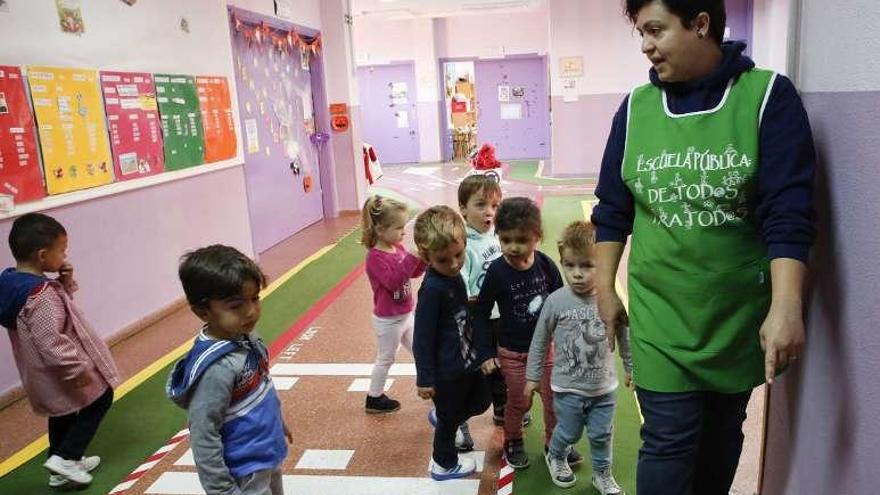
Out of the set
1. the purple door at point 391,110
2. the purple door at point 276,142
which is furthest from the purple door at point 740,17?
the purple door at point 276,142

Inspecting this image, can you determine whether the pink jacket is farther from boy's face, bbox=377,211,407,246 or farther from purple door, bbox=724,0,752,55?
purple door, bbox=724,0,752,55

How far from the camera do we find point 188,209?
5.41m

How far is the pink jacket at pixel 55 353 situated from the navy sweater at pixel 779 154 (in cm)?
246

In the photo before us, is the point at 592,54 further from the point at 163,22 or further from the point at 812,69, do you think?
the point at 812,69

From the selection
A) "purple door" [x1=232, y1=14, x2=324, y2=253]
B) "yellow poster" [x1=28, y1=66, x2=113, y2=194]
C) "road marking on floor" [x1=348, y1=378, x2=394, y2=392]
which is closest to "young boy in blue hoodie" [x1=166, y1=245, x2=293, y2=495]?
"road marking on floor" [x1=348, y1=378, x2=394, y2=392]

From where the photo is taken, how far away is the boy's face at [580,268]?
2.21 m

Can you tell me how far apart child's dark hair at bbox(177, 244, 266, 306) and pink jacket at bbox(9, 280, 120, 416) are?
49.3 inches

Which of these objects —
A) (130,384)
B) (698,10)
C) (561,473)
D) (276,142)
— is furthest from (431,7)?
(698,10)

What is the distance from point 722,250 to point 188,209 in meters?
4.77

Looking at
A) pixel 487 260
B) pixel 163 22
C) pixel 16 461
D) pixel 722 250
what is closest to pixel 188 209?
pixel 163 22

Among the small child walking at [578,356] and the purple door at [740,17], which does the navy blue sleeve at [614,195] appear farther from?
the purple door at [740,17]

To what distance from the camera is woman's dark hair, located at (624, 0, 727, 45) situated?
143 centimetres

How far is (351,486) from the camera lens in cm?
267

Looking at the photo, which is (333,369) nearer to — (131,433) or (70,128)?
(131,433)
